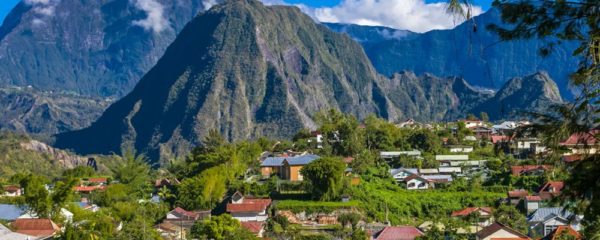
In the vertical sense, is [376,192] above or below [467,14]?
below

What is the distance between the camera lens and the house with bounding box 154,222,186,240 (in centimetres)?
3523

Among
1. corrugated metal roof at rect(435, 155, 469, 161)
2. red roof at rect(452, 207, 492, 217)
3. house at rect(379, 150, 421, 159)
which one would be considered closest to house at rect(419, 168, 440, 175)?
house at rect(379, 150, 421, 159)

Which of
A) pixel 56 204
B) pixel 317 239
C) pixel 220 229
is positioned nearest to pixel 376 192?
pixel 317 239

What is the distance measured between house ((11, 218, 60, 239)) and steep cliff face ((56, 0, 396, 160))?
121m

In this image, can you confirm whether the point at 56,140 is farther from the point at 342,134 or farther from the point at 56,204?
the point at 56,204

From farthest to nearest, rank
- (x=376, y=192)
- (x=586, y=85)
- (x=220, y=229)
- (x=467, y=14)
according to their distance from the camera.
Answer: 1. (x=376, y=192)
2. (x=220, y=229)
3. (x=586, y=85)
4. (x=467, y=14)

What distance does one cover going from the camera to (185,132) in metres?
156

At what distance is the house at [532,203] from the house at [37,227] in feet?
74.1

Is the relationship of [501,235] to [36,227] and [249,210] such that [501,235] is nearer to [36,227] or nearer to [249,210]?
[249,210]

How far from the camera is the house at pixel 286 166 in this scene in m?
49.7

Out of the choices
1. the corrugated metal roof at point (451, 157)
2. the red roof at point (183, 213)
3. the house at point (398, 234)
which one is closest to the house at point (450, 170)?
the corrugated metal roof at point (451, 157)

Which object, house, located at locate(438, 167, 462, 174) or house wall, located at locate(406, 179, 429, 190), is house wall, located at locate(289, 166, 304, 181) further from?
house, located at locate(438, 167, 462, 174)

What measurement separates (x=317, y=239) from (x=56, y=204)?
1140 cm

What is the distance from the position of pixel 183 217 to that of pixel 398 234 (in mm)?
11996
